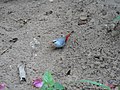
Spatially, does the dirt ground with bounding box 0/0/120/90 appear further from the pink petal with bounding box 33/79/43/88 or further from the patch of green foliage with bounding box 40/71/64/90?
the patch of green foliage with bounding box 40/71/64/90

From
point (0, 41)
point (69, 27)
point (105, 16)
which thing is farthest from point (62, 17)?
point (0, 41)

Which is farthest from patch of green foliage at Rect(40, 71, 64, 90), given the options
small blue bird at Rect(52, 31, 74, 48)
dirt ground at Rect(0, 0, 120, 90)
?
small blue bird at Rect(52, 31, 74, 48)

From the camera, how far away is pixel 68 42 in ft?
8.40

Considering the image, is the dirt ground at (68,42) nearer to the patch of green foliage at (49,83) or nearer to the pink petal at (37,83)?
the pink petal at (37,83)

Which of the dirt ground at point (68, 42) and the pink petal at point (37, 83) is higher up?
the dirt ground at point (68, 42)

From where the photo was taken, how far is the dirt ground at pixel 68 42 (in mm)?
2244

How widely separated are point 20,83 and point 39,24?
81 cm

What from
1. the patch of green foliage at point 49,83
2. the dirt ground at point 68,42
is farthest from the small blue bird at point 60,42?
the patch of green foliage at point 49,83

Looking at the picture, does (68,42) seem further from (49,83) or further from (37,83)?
(49,83)

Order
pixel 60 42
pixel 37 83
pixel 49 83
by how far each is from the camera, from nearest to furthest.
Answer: pixel 49 83 → pixel 37 83 → pixel 60 42

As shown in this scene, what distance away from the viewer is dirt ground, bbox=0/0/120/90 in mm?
2244

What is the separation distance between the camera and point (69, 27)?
272 centimetres

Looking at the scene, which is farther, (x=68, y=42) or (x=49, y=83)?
(x=68, y=42)

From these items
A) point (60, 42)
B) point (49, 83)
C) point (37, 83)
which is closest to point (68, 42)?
point (60, 42)
